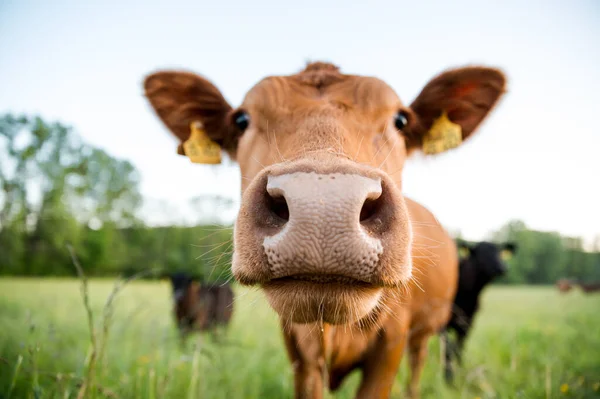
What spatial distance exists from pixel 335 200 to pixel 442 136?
2.29m

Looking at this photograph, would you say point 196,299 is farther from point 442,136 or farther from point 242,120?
point 442,136

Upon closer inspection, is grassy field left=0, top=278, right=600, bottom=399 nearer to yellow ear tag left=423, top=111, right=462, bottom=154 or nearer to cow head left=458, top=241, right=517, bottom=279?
yellow ear tag left=423, top=111, right=462, bottom=154

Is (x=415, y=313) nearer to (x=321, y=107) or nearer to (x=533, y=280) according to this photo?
(x=321, y=107)

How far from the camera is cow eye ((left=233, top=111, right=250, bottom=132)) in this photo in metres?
2.55

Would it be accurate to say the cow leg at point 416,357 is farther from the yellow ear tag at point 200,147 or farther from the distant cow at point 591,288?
the distant cow at point 591,288

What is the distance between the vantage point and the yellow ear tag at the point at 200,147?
316 centimetres

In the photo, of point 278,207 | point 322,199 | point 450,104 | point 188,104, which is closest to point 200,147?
point 188,104

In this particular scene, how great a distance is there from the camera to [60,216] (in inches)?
839

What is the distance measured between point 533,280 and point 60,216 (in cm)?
5177

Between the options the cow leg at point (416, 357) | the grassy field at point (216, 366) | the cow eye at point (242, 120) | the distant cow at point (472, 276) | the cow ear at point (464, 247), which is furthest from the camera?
the cow ear at point (464, 247)

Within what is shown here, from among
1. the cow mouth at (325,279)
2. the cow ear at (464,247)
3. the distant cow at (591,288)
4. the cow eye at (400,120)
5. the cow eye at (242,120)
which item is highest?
the cow eye at (400,120)

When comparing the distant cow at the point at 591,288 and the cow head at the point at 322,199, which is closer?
the cow head at the point at 322,199

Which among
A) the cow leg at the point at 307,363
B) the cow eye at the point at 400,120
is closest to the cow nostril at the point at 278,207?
the cow leg at the point at 307,363

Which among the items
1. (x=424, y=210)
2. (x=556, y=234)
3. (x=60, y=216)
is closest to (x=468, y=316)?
(x=424, y=210)
